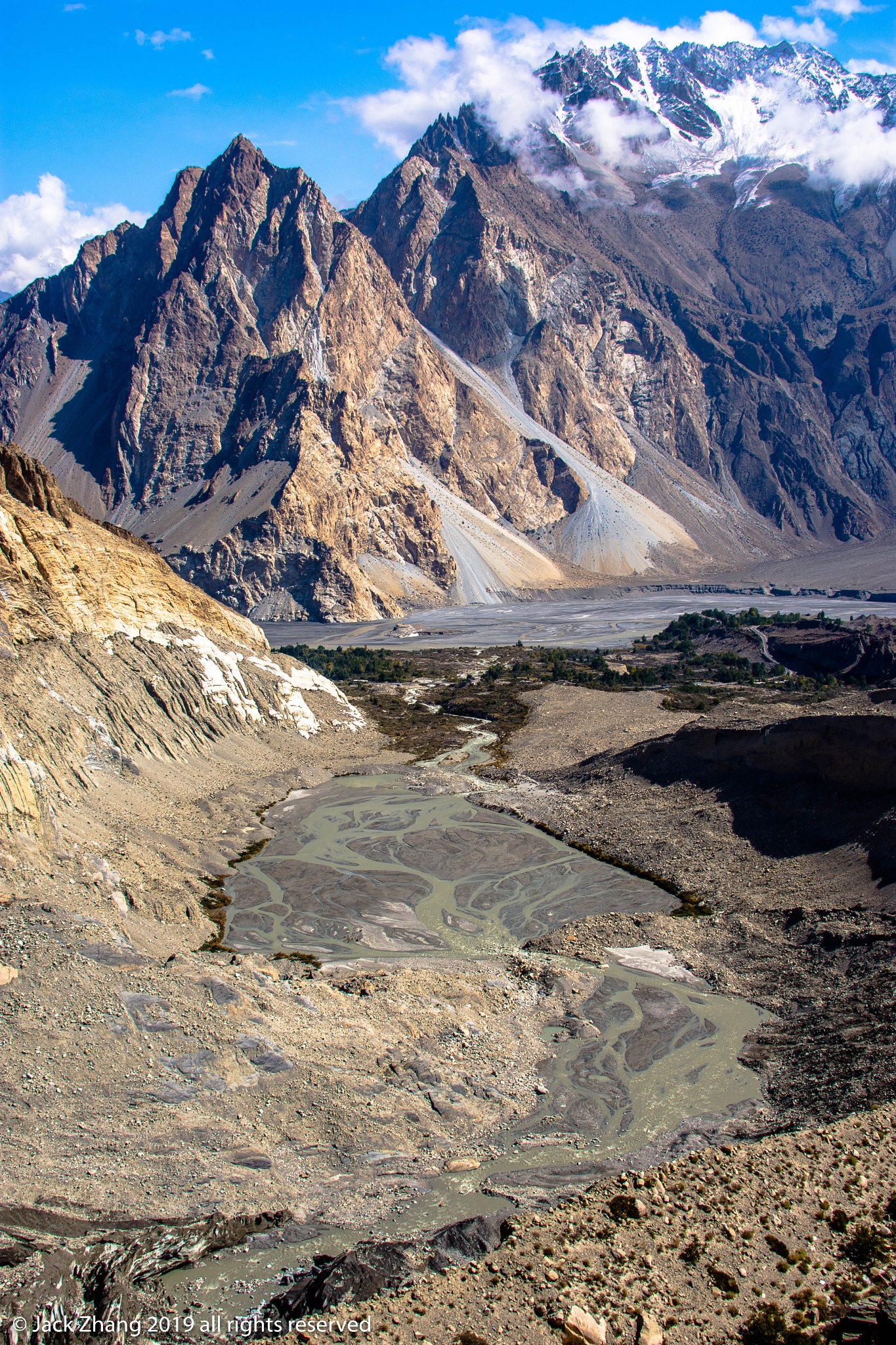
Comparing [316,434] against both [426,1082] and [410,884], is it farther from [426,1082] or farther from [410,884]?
[426,1082]

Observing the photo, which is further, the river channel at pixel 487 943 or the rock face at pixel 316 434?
the rock face at pixel 316 434

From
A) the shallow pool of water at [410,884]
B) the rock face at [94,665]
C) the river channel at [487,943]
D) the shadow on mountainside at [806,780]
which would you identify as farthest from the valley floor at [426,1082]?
the rock face at [94,665]

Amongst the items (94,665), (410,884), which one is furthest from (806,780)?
(94,665)

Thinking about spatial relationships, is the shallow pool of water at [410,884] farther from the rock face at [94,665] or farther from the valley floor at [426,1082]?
the rock face at [94,665]

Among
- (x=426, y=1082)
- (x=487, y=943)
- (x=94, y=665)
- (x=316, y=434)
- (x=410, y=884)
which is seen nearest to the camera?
(x=426, y=1082)

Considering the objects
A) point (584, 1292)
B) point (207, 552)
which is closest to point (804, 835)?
point (584, 1292)

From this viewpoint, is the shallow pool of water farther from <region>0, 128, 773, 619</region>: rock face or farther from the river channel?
<region>0, 128, 773, 619</region>: rock face

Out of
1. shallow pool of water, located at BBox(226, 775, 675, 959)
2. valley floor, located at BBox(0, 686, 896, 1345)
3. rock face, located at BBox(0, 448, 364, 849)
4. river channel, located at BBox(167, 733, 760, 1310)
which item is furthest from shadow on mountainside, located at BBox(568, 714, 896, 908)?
rock face, located at BBox(0, 448, 364, 849)

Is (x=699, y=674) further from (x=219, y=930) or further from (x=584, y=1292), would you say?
(x=584, y=1292)
